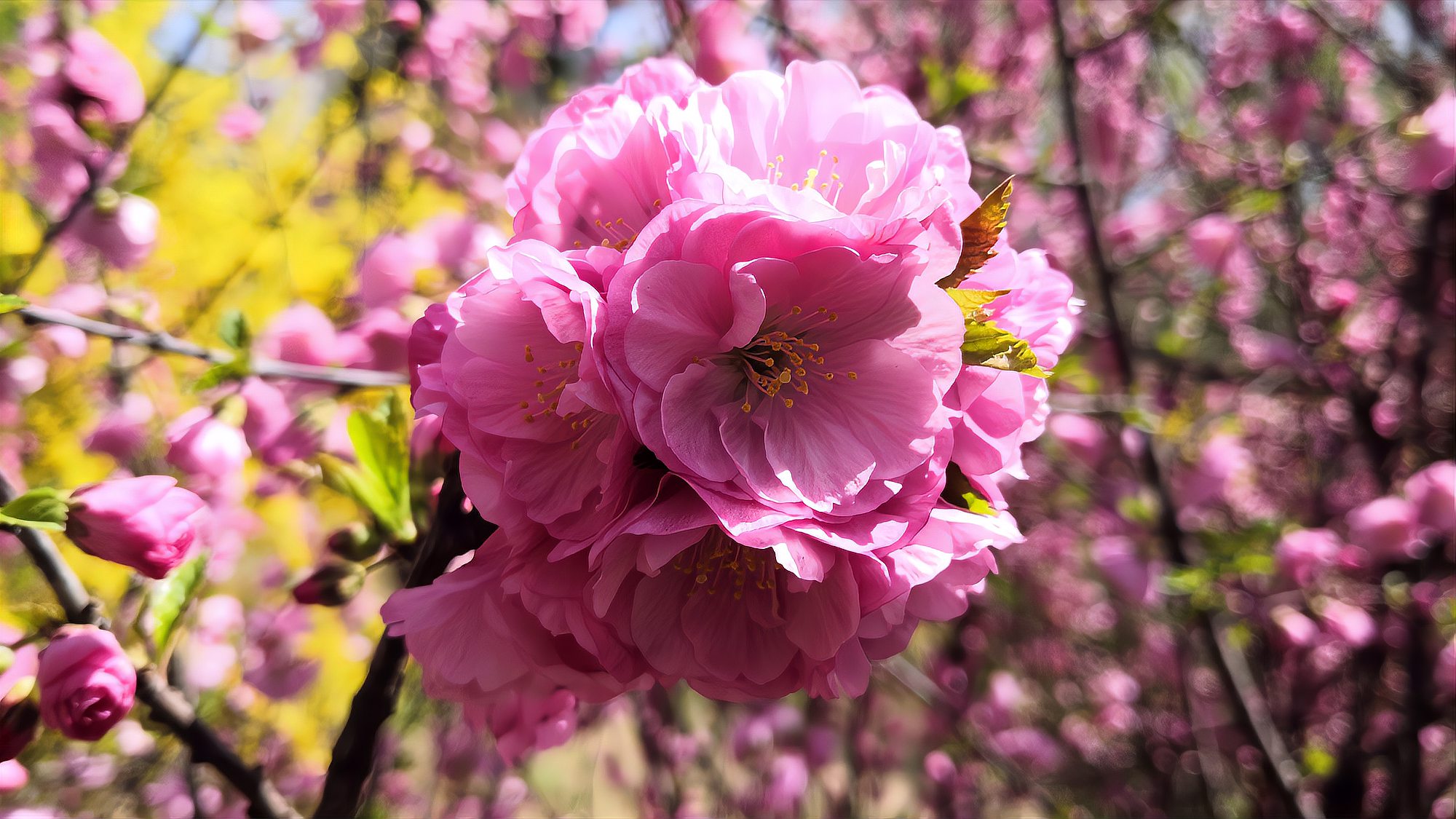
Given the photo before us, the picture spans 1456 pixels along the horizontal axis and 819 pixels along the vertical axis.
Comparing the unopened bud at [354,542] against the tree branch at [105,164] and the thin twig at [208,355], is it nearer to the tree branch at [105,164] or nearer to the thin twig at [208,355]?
the thin twig at [208,355]

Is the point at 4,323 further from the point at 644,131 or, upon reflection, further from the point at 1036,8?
the point at 1036,8

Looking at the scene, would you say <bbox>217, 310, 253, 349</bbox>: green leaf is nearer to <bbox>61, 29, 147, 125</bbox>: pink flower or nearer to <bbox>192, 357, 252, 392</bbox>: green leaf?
<bbox>192, 357, 252, 392</bbox>: green leaf

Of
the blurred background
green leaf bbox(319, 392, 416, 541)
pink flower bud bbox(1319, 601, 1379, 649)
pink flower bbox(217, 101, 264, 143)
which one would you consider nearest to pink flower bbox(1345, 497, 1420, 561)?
the blurred background

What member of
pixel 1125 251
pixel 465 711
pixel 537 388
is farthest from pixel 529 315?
pixel 1125 251

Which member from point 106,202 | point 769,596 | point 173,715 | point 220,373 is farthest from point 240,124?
point 769,596

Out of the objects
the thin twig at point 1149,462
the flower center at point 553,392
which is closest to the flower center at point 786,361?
the flower center at point 553,392

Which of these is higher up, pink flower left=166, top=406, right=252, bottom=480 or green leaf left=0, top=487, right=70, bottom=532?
green leaf left=0, top=487, right=70, bottom=532
